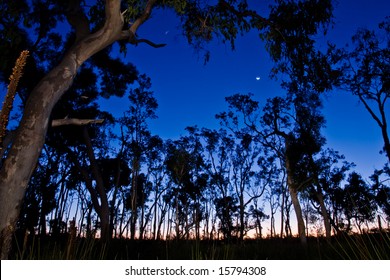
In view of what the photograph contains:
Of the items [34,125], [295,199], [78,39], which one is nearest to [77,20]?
[78,39]

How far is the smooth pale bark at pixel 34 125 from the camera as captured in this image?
3.49m

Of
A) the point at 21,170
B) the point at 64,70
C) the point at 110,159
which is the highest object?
the point at 110,159

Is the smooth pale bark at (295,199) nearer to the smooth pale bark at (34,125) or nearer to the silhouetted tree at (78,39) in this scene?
the silhouetted tree at (78,39)

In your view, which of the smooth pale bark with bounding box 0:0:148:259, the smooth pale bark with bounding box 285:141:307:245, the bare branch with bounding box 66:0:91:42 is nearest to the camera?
the smooth pale bark with bounding box 0:0:148:259

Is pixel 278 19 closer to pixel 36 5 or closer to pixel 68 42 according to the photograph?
pixel 36 5

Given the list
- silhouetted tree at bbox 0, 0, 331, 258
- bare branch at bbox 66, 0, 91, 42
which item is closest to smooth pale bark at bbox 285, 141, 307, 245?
silhouetted tree at bbox 0, 0, 331, 258

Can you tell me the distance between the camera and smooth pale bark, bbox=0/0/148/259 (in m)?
3.49

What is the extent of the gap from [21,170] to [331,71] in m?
6.73

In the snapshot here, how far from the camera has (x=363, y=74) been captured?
56.7ft

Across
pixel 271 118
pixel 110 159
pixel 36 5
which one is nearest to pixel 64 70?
pixel 36 5

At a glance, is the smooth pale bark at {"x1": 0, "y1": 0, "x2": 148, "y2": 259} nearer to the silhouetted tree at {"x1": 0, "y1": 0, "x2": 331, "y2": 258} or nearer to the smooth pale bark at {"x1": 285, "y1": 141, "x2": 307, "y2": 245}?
the silhouetted tree at {"x1": 0, "y1": 0, "x2": 331, "y2": 258}

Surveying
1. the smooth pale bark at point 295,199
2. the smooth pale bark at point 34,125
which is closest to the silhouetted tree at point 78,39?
the smooth pale bark at point 34,125

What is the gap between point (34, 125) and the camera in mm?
3910

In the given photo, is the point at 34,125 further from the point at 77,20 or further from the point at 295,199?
the point at 295,199
